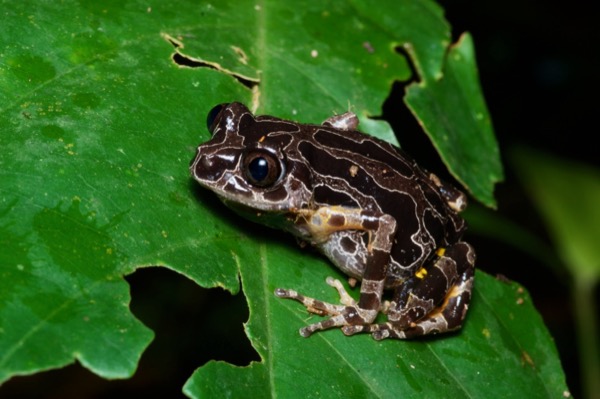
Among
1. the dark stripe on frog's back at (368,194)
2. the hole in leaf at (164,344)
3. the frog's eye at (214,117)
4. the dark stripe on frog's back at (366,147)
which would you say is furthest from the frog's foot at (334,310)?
the hole in leaf at (164,344)

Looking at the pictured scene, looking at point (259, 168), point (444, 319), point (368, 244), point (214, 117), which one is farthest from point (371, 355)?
point (214, 117)

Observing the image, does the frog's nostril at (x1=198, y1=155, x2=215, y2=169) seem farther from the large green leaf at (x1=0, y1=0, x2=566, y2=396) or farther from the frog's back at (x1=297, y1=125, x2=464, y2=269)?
the frog's back at (x1=297, y1=125, x2=464, y2=269)

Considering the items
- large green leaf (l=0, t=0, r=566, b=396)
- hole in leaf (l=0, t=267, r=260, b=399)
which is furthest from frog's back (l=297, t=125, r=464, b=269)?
hole in leaf (l=0, t=267, r=260, b=399)

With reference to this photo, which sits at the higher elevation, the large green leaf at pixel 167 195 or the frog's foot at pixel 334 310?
the large green leaf at pixel 167 195

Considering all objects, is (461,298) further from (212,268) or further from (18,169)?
(18,169)

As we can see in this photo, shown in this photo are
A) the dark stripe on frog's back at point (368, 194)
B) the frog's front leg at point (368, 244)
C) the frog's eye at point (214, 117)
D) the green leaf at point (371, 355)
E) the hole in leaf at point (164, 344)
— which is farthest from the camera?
the hole in leaf at point (164, 344)

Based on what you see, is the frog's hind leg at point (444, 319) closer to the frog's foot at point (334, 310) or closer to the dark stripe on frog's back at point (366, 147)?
the frog's foot at point (334, 310)
